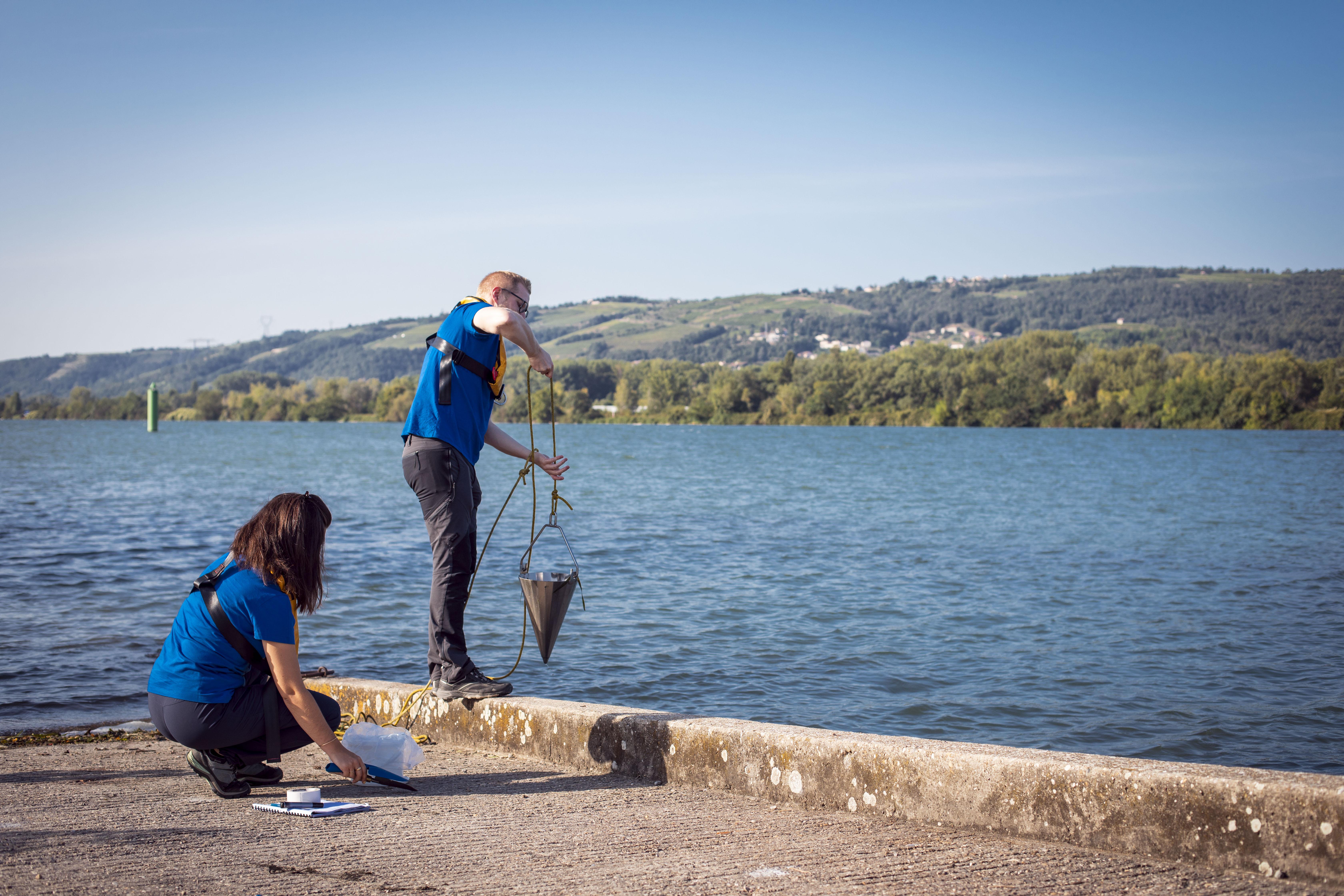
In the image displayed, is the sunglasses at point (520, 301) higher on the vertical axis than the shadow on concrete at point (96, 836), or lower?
higher

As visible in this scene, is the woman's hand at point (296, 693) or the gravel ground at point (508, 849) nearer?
the gravel ground at point (508, 849)

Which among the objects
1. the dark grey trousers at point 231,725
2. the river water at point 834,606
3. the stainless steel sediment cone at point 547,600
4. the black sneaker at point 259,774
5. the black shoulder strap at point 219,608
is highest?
the black shoulder strap at point 219,608

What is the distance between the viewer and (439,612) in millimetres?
5883

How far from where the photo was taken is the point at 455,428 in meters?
5.78

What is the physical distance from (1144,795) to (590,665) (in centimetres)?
903

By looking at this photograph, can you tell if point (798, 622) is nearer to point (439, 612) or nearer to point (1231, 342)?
point (439, 612)

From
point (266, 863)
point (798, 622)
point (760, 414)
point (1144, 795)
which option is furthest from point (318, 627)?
point (760, 414)

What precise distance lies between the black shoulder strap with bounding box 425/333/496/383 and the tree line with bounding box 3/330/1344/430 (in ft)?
314

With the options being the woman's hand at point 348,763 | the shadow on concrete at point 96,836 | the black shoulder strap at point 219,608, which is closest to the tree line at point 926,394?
the woman's hand at point 348,763

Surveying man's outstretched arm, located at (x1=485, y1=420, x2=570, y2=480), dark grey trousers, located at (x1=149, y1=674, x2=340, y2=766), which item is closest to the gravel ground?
dark grey trousers, located at (x1=149, y1=674, x2=340, y2=766)

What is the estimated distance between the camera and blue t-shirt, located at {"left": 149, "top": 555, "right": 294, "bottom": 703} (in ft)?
15.1

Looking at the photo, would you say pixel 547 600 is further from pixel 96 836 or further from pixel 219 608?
pixel 96 836

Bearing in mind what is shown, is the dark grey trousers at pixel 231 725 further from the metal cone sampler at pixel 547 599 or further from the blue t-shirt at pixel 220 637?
the metal cone sampler at pixel 547 599

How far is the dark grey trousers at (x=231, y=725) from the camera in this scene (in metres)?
4.75
